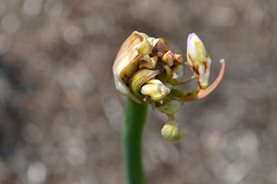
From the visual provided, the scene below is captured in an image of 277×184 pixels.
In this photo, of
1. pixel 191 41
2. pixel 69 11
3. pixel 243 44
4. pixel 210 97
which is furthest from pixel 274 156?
pixel 191 41

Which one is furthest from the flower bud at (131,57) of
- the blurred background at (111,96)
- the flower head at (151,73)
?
the blurred background at (111,96)

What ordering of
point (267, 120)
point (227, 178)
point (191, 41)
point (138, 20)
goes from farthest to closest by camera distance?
1. point (138, 20)
2. point (267, 120)
3. point (227, 178)
4. point (191, 41)

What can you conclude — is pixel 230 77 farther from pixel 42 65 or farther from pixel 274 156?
pixel 42 65

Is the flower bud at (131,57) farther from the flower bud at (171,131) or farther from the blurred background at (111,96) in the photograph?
the blurred background at (111,96)

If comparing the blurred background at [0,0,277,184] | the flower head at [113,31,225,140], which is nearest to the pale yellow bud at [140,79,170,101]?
the flower head at [113,31,225,140]

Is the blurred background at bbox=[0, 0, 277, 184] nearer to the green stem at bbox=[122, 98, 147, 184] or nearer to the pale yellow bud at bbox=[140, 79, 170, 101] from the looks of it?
the green stem at bbox=[122, 98, 147, 184]
